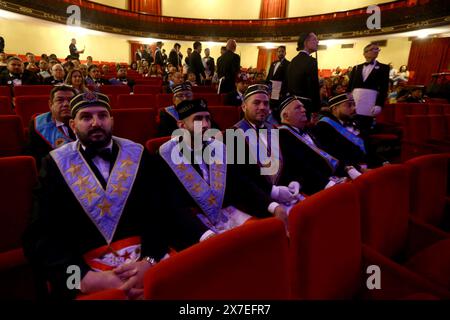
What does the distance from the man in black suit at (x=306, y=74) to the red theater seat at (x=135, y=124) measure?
1.80 metres

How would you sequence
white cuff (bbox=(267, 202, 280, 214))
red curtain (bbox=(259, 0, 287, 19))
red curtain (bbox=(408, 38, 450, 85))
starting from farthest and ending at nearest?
red curtain (bbox=(259, 0, 287, 19)) < red curtain (bbox=(408, 38, 450, 85)) < white cuff (bbox=(267, 202, 280, 214))

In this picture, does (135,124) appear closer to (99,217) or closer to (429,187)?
(99,217)

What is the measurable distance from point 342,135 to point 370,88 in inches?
57.0

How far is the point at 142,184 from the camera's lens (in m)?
1.51

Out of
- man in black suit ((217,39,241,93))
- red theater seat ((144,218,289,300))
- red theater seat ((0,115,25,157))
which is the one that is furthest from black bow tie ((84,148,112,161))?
man in black suit ((217,39,241,93))

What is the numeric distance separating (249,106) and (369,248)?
4.60ft

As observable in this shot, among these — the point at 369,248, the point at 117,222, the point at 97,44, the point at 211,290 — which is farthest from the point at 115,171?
the point at 97,44

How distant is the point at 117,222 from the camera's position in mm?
1360

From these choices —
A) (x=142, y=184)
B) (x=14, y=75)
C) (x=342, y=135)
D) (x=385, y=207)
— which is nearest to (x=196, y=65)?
(x=14, y=75)

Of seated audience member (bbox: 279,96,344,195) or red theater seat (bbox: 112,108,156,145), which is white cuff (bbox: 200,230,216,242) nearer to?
seated audience member (bbox: 279,96,344,195)

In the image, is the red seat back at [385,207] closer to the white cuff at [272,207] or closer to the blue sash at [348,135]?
the white cuff at [272,207]

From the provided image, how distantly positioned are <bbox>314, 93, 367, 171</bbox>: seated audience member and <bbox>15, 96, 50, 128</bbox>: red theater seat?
120 inches

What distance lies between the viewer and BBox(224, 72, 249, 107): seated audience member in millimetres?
4668

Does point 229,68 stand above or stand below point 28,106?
above
